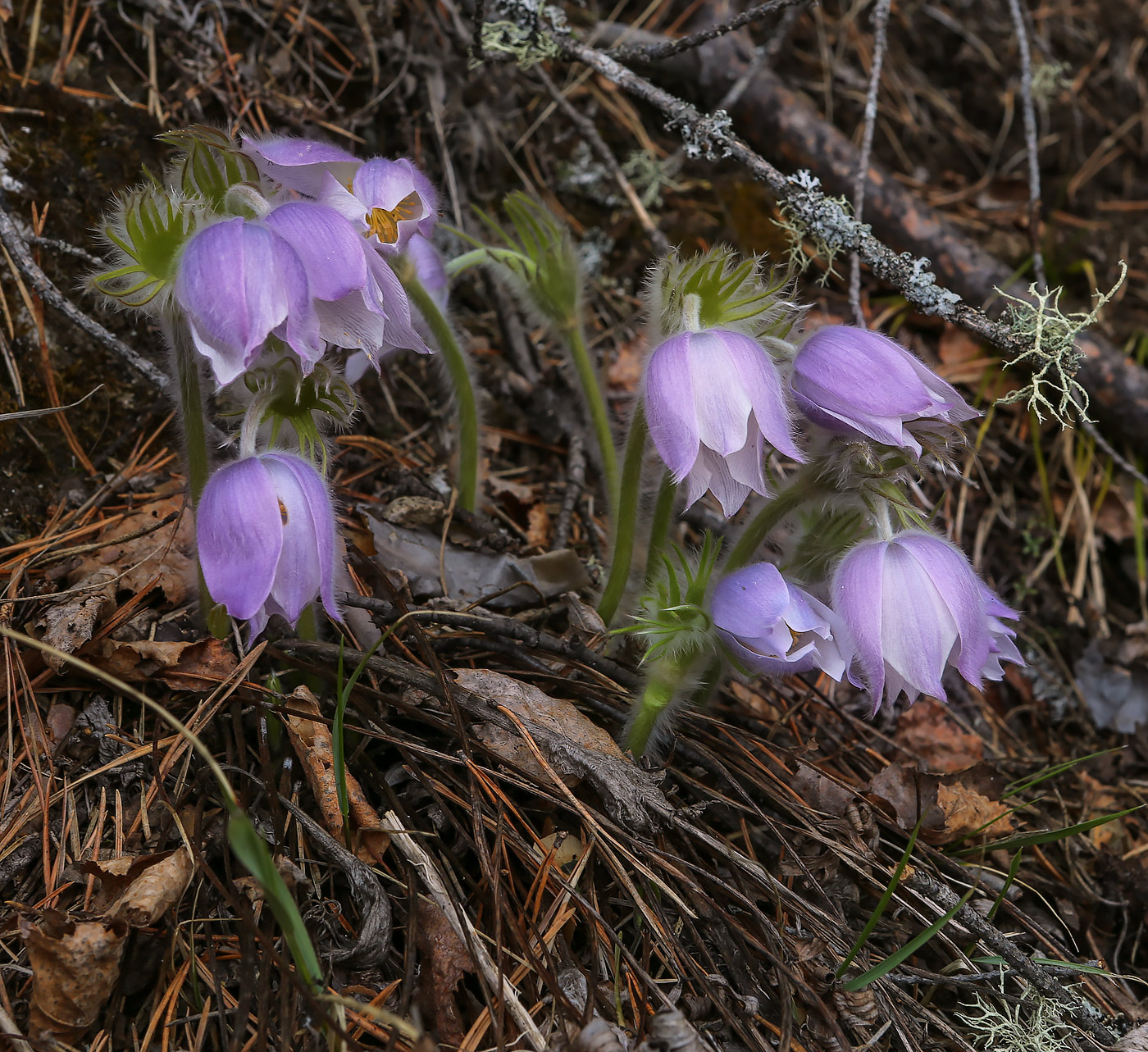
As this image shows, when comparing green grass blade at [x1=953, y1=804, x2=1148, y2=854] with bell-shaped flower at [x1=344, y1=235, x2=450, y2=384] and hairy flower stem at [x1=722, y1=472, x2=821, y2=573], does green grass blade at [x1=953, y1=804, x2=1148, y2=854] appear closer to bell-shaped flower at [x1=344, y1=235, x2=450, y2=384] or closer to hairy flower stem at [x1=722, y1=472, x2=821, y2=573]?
hairy flower stem at [x1=722, y1=472, x2=821, y2=573]

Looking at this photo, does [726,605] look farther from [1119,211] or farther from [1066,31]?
Answer: [1066,31]

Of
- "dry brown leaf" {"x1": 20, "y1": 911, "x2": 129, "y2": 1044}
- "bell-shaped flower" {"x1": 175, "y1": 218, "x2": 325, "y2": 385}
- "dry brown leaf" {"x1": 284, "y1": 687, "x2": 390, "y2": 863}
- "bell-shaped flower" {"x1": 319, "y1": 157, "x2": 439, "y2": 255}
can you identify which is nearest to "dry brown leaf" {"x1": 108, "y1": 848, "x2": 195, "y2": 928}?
"dry brown leaf" {"x1": 20, "y1": 911, "x2": 129, "y2": 1044}

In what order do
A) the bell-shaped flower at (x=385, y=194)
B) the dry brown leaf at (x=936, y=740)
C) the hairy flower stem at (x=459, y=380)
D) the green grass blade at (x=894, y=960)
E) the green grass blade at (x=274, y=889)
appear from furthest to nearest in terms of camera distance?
the dry brown leaf at (x=936, y=740)
the hairy flower stem at (x=459, y=380)
the bell-shaped flower at (x=385, y=194)
the green grass blade at (x=894, y=960)
the green grass blade at (x=274, y=889)

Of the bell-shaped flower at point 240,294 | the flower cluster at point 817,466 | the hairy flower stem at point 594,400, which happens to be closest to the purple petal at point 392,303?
the bell-shaped flower at point 240,294

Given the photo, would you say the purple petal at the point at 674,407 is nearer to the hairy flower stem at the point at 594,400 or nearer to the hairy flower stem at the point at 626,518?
the hairy flower stem at the point at 626,518

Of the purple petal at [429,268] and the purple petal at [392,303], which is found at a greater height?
the purple petal at [392,303]

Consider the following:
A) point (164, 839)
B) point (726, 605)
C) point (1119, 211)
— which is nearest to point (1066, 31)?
point (1119, 211)

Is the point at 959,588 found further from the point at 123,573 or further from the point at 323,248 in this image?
the point at 123,573
